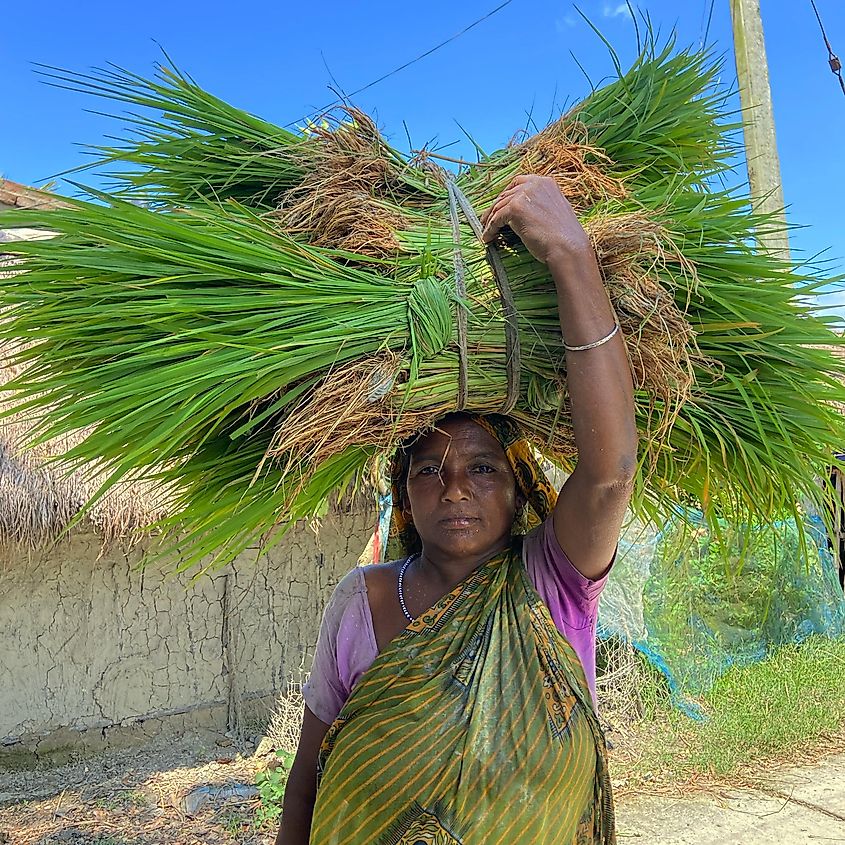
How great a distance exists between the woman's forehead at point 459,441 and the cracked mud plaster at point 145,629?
12.7 feet

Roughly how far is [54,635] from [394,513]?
3.85m

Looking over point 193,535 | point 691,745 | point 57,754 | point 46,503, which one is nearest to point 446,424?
point 193,535

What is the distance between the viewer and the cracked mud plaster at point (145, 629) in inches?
192

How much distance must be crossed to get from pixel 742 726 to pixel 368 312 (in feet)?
14.3

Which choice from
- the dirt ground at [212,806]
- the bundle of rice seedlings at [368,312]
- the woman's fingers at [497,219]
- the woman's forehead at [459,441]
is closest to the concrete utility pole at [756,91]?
the dirt ground at [212,806]

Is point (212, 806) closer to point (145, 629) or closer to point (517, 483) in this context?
point (145, 629)

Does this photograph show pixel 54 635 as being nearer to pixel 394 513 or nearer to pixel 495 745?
pixel 394 513

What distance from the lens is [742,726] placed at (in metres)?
4.84

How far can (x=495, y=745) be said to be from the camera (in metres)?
1.39

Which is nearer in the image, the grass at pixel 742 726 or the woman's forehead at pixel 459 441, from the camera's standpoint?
the woman's forehead at pixel 459 441

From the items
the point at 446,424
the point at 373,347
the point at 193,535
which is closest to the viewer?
the point at 373,347

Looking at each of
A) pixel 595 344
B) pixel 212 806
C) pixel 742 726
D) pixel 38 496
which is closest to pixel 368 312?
pixel 595 344

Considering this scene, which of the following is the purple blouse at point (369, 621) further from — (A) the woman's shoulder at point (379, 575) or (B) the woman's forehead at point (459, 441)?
(B) the woman's forehead at point (459, 441)

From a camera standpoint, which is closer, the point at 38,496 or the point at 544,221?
the point at 544,221
